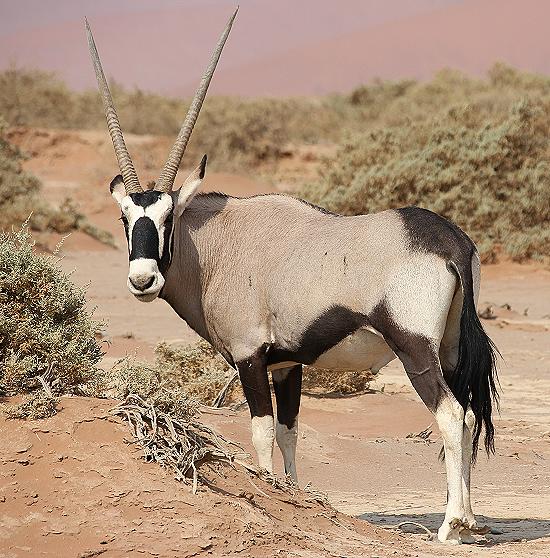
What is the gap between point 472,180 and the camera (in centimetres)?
2252

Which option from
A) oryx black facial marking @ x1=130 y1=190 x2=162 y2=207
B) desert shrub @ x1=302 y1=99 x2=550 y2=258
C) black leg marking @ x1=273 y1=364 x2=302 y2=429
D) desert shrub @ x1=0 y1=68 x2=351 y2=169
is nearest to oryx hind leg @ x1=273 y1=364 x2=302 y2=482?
black leg marking @ x1=273 y1=364 x2=302 y2=429

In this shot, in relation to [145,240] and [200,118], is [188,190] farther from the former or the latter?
[200,118]

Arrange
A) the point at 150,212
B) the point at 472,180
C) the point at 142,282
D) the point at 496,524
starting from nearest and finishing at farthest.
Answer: the point at 142,282 → the point at 150,212 → the point at 496,524 → the point at 472,180

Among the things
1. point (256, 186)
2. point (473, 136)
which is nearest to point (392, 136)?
point (473, 136)

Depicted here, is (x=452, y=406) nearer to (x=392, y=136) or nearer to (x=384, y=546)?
(x=384, y=546)

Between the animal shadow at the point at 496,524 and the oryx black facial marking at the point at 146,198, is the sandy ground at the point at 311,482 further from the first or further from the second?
the oryx black facial marking at the point at 146,198

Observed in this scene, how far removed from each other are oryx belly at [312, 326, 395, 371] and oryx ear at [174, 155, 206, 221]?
1.47m

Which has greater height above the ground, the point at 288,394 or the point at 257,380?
the point at 257,380

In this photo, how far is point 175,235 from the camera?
7.72 metres

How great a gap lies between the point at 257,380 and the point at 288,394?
1.95 feet

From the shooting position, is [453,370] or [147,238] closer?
[147,238]

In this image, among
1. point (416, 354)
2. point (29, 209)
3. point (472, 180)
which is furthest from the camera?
point (29, 209)

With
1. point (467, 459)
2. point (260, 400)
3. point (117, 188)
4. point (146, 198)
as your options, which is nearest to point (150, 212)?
point (146, 198)

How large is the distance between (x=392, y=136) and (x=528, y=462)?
1467cm
